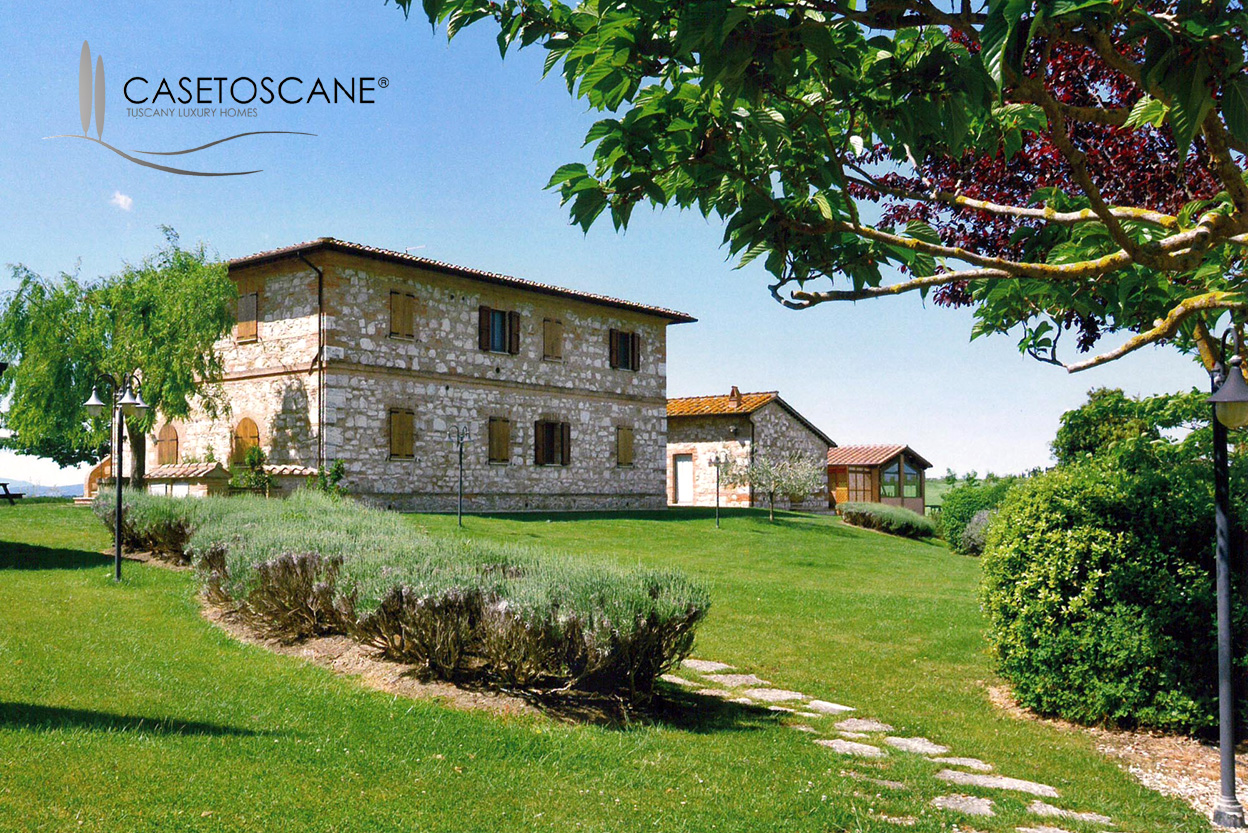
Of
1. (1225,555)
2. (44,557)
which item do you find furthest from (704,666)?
(44,557)

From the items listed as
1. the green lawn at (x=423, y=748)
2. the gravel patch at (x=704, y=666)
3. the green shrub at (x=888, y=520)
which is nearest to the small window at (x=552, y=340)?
the green shrub at (x=888, y=520)

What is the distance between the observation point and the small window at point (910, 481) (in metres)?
41.4

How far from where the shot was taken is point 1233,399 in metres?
5.34

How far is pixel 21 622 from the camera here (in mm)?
8852

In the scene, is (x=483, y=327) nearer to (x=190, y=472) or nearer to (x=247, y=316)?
(x=247, y=316)

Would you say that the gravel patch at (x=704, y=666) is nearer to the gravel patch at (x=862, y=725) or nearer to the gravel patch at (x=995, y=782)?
the gravel patch at (x=862, y=725)

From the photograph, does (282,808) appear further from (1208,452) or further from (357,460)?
(357,460)

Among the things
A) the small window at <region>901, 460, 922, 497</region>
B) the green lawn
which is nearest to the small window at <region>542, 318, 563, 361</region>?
the green lawn

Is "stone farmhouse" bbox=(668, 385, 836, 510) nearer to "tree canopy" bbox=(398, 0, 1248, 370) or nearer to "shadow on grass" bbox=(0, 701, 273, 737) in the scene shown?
"tree canopy" bbox=(398, 0, 1248, 370)

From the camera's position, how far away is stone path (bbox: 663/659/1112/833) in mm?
5375

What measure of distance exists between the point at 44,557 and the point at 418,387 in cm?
1059

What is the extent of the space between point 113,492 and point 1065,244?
53.0ft

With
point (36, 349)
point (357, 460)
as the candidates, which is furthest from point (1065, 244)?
point (36, 349)

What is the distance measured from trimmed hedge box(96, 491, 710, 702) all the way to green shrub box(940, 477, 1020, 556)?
2005cm
